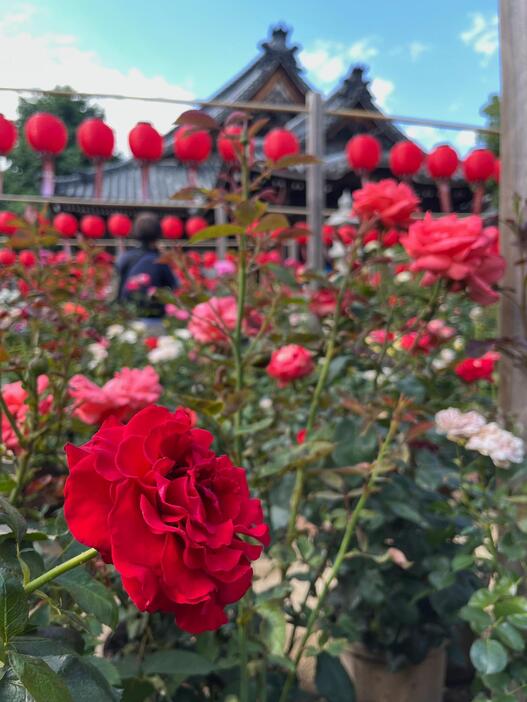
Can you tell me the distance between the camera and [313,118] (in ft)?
8.64

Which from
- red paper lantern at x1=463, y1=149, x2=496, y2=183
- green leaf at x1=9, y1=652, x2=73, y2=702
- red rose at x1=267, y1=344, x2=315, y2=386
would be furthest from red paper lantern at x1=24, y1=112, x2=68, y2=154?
green leaf at x1=9, y1=652, x2=73, y2=702

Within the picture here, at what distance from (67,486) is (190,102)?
2.13 m

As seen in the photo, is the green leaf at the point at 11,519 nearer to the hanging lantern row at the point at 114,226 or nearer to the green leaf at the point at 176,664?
the green leaf at the point at 176,664

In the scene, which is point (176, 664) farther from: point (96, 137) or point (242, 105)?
point (96, 137)

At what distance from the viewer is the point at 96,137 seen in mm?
3236

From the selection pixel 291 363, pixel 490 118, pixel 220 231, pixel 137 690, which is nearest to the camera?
pixel 137 690

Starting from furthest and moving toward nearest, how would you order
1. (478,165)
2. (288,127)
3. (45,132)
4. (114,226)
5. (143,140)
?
(288,127) < (114,226) < (478,165) < (45,132) < (143,140)

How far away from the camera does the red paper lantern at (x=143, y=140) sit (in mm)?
3029

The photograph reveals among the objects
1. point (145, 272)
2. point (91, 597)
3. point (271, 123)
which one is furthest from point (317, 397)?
point (271, 123)

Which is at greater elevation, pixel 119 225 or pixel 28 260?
pixel 119 225

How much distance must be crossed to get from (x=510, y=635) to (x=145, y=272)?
297 centimetres

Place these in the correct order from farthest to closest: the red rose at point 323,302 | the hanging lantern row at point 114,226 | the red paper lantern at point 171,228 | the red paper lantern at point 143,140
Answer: the red paper lantern at point 171,228, the hanging lantern row at point 114,226, the red paper lantern at point 143,140, the red rose at point 323,302

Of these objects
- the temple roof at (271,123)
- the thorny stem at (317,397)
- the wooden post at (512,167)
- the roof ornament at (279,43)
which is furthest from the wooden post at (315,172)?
the roof ornament at (279,43)

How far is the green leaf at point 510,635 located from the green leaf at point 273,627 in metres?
0.24
